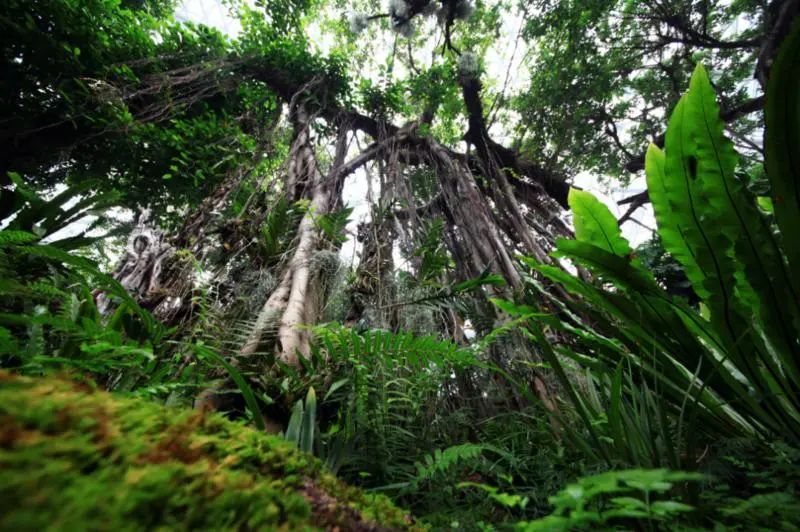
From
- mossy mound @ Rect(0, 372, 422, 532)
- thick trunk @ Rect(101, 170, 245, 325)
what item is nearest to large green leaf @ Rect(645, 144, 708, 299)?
mossy mound @ Rect(0, 372, 422, 532)

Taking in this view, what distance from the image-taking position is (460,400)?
1.20 metres

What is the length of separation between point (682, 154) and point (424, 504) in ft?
3.53

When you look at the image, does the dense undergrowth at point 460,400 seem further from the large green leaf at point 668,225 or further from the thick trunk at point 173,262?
the thick trunk at point 173,262

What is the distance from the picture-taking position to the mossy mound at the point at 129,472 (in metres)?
0.15

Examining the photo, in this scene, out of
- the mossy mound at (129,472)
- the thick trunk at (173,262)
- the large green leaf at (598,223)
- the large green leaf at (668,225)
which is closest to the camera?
the mossy mound at (129,472)

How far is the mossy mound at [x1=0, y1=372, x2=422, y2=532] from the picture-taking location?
153mm

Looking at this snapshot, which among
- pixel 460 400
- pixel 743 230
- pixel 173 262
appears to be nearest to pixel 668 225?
pixel 743 230

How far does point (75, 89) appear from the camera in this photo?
1.84 metres

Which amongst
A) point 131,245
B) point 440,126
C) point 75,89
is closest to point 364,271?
point 131,245

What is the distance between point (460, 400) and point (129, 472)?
1164 millimetres

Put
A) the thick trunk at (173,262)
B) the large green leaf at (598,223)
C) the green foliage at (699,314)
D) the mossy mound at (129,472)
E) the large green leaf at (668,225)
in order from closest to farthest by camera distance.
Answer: the mossy mound at (129,472) → the green foliage at (699,314) → the large green leaf at (668,225) → the large green leaf at (598,223) → the thick trunk at (173,262)

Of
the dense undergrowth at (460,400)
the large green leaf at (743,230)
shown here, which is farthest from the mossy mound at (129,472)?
the large green leaf at (743,230)

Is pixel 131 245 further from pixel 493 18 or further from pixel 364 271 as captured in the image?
pixel 493 18

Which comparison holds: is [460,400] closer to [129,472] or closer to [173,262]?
[129,472]
